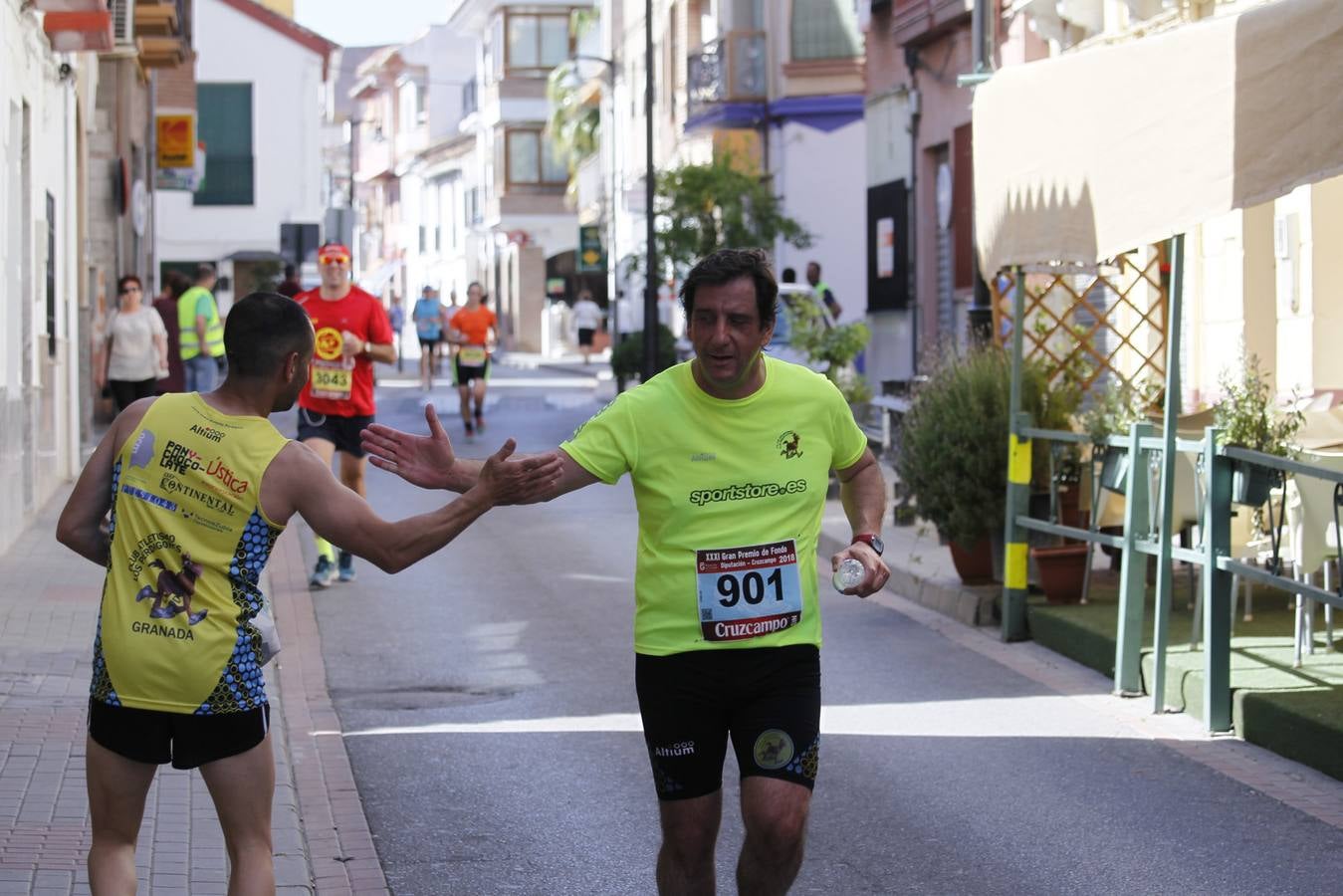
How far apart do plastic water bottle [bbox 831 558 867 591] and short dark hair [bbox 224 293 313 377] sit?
136 cm

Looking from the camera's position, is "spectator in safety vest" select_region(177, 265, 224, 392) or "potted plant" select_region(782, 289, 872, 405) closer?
"potted plant" select_region(782, 289, 872, 405)

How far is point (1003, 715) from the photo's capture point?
9.52m

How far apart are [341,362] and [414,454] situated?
8220mm

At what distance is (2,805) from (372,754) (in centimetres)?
182

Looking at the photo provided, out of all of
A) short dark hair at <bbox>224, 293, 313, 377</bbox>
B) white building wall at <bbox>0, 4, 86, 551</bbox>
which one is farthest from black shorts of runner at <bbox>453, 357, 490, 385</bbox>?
short dark hair at <bbox>224, 293, 313, 377</bbox>

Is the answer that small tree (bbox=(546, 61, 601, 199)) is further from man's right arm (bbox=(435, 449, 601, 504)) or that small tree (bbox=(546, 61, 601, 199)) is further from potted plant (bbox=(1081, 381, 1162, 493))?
man's right arm (bbox=(435, 449, 601, 504))

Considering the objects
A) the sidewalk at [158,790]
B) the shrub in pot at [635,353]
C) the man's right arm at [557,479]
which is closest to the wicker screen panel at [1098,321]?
the sidewalk at [158,790]

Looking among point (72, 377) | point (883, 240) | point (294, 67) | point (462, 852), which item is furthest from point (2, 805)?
point (294, 67)

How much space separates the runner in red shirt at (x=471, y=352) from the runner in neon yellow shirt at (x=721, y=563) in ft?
71.1

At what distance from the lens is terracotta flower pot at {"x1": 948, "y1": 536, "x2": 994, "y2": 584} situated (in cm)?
1241

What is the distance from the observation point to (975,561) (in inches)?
493

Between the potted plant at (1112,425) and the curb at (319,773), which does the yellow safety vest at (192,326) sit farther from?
the potted plant at (1112,425)

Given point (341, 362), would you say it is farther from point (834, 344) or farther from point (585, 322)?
point (585, 322)

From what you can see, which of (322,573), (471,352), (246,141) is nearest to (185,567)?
(322,573)
